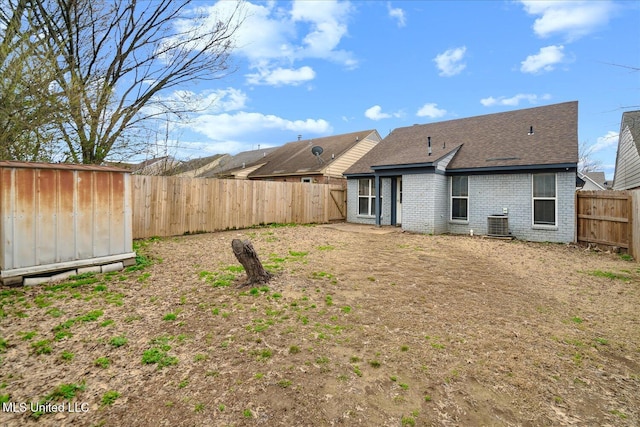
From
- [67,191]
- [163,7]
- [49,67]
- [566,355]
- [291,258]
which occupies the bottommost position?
[566,355]

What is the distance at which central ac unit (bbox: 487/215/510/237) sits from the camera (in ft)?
36.5

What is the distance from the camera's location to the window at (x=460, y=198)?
1241 centimetres

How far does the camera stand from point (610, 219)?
30.5ft

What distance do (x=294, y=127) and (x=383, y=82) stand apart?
46.1ft

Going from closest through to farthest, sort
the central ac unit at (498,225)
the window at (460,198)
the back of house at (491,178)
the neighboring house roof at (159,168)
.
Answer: the back of house at (491,178) < the central ac unit at (498,225) < the window at (460,198) < the neighboring house roof at (159,168)

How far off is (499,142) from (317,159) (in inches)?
438

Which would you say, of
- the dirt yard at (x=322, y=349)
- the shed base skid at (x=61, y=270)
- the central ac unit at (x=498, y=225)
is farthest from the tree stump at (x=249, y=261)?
the central ac unit at (x=498, y=225)

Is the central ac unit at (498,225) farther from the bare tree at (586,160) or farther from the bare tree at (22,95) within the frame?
the bare tree at (586,160)

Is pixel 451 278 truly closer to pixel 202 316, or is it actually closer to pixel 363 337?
pixel 363 337

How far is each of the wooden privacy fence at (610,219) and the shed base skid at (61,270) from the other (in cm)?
1233

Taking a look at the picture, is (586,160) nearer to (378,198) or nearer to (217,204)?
(378,198)

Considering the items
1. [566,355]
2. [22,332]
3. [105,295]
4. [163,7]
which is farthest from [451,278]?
[163,7]

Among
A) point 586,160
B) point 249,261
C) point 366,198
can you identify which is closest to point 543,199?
point 366,198

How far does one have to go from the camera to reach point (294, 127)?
96.0ft
